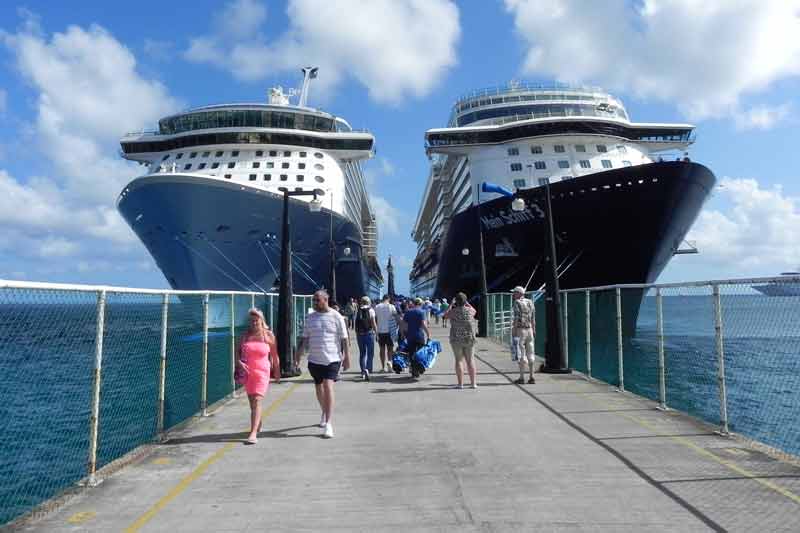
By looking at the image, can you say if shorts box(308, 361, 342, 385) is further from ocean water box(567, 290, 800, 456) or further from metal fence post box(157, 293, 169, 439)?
ocean water box(567, 290, 800, 456)

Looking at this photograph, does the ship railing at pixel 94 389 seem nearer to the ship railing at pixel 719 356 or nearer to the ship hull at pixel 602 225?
the ship railing at pixel 719 356

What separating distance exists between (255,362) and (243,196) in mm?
20004

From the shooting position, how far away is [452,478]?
4.46 metres

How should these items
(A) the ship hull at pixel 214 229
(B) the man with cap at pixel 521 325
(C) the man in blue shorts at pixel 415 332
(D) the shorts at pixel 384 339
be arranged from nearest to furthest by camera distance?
(B) the man with cap at pixel 521 325
(C) the man in blue shorts at pixel 415 332
(D) the shorts at pixel 384 339
(A) the ship hull at pixel 214 229

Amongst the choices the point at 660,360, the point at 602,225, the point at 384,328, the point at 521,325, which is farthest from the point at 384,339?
the point at 602,225

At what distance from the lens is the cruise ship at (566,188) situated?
24344mm

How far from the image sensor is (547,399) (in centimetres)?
805

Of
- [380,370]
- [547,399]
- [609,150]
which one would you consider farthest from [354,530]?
[609,150]

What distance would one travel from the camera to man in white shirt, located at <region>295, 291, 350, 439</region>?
6.10m

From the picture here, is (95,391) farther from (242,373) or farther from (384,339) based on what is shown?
(384,339)

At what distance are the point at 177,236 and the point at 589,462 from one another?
Answer: 2362 centimetres

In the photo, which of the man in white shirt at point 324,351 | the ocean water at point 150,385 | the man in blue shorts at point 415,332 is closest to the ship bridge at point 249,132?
the ocean water at point 150,385

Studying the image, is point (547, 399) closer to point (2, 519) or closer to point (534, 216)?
point (2, 519)

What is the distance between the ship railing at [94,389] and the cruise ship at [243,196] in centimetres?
687
